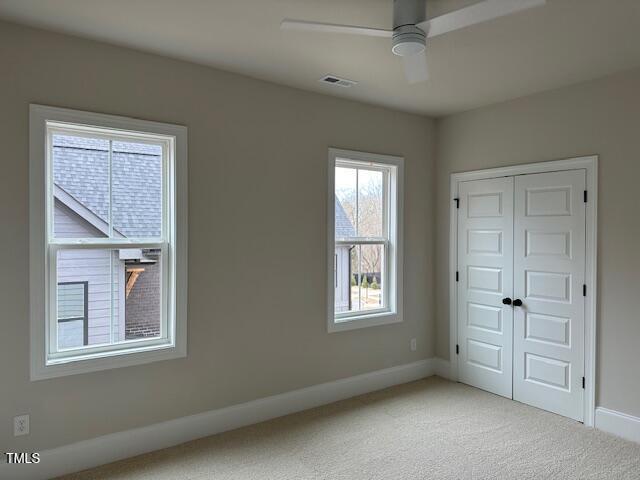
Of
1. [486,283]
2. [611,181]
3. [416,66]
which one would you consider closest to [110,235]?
[416,66]

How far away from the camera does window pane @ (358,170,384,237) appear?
439 cm

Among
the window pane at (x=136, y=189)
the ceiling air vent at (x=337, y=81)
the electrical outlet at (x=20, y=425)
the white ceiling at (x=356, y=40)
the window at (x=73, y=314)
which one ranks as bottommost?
the electrical outlet at (x=20, y=425)

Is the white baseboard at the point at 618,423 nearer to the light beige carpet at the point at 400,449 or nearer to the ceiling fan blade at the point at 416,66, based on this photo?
the light beige carpet at the point at 400,449

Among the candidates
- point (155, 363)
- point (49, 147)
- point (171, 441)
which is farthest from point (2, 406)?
point (49, 147)

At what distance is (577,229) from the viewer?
3.69m

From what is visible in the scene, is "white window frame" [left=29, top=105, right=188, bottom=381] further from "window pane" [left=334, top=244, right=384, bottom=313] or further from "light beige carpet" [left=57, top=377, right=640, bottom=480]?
"window pane" [left=334, top=244, right=384, bottom=313]

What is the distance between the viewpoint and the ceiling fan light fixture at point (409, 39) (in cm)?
225

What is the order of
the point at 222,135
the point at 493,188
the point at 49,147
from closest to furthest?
1. the point at 49,147
2. the point at 222,135
3. the point at 493,188

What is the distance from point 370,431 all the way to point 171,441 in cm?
146

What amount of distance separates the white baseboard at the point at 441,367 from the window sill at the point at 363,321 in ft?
2.36

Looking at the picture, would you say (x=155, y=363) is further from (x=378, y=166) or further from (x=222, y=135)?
(x=378, y=166)

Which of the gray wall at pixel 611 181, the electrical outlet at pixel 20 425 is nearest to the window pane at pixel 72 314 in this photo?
the electrical outlet at pixel 20 425

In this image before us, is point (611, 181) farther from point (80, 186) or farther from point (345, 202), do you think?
point (80, 186)

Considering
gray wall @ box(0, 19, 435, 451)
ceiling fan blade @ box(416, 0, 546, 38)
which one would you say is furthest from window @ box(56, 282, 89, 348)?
ceiling fan blade @ box(416, 0, 546, 38)
